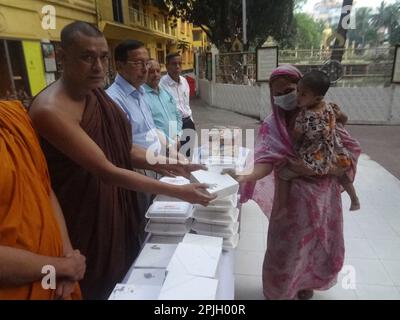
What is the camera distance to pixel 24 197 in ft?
3.35

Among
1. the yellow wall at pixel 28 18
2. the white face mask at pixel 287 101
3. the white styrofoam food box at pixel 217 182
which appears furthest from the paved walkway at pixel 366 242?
the yellow wall at pixel 28 18

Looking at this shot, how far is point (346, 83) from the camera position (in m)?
7.38

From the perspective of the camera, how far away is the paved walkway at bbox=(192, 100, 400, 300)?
2133 millimetres

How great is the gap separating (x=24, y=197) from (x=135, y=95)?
1418 mm

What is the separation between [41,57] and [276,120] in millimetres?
6788

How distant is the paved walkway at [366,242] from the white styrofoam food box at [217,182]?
1026 mm

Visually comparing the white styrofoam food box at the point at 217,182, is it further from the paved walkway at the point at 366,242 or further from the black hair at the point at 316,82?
the paved walkway at the point at 366,242

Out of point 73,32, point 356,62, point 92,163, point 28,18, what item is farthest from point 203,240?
point 28,18

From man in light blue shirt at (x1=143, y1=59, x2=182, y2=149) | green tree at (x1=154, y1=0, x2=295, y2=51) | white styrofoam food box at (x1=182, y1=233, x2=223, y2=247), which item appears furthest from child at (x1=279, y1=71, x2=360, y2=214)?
green tree at (x1=154, y1=0, x2=295, y2=51)

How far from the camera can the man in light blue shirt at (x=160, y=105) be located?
297cm

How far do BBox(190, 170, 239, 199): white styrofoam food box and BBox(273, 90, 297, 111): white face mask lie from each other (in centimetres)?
48

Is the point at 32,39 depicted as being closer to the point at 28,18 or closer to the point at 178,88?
the point at 28,18
